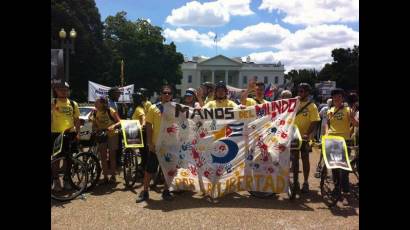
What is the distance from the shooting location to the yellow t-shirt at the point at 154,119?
671 cm

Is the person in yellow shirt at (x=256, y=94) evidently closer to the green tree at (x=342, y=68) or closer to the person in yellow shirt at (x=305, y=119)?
the person in yellow shirt at (x=305, y=119)

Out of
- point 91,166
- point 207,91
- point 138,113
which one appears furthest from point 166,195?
point 207,91

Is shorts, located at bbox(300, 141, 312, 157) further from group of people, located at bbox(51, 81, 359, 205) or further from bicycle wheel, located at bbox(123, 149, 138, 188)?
bicycle wheel, located at bbox(123, 149, 138, 188)

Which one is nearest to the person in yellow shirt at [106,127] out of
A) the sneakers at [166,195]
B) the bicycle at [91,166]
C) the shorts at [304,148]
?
the bicycle at [91,166]

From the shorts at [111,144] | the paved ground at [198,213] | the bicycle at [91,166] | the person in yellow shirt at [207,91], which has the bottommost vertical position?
the paved ground at [198,213]

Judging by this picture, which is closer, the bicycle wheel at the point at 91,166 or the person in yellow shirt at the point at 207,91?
the bicycle wheel at the point at 91,166

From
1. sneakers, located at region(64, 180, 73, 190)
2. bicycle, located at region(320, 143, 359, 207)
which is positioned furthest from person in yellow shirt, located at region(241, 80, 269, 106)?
sneakers, located at region(64, 180, 73, 190)

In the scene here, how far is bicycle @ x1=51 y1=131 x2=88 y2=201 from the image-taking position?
21.7 ft

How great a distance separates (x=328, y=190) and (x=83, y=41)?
136ft

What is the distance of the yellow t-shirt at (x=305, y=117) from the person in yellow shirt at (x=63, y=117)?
394cm

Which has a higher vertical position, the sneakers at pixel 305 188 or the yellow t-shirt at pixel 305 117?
the yellow t-shirt at pixel 305 117

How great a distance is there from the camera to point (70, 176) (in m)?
6.73
